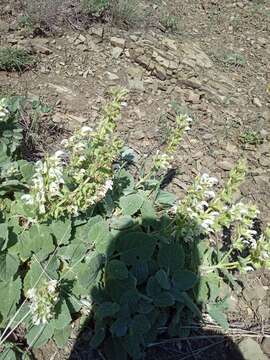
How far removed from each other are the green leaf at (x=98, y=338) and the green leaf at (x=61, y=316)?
17cm

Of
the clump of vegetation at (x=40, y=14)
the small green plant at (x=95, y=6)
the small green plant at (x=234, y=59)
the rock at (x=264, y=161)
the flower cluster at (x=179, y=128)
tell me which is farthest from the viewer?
the small green plant at (x=234, y=59)

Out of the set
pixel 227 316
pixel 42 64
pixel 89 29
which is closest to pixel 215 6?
pixel 89 29

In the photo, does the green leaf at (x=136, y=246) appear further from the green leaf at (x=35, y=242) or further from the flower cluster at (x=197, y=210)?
the green leaf at (x=35, y=242)

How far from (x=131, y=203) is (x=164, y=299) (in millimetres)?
616

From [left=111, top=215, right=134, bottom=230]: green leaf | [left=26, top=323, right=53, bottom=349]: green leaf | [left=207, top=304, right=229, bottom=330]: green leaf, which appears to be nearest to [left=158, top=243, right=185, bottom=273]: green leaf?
[left=111, top=215, right=134, bottom=230]: green leaf

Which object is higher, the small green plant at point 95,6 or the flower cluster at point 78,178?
the flower cluster at point 78,178

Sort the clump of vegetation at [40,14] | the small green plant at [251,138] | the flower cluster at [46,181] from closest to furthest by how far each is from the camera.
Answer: the flower cluster at [46,181], the small green plant at [251,138], the clump of vegetation at [40,14]

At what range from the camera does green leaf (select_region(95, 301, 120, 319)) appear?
257cm

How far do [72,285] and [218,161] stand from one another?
1.98 meters

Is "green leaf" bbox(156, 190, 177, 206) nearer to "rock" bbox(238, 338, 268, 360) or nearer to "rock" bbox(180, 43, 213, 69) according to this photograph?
"rock" bbox(238, 338, 268, 360)

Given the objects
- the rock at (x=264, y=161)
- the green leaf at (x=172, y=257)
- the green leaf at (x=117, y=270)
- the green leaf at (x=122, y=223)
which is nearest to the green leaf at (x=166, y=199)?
the green leaf at (x=122, y=223)

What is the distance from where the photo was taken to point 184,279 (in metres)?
2.76

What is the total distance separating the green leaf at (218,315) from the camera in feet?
9.31

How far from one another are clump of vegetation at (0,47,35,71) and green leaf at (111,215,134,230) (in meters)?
2.15
